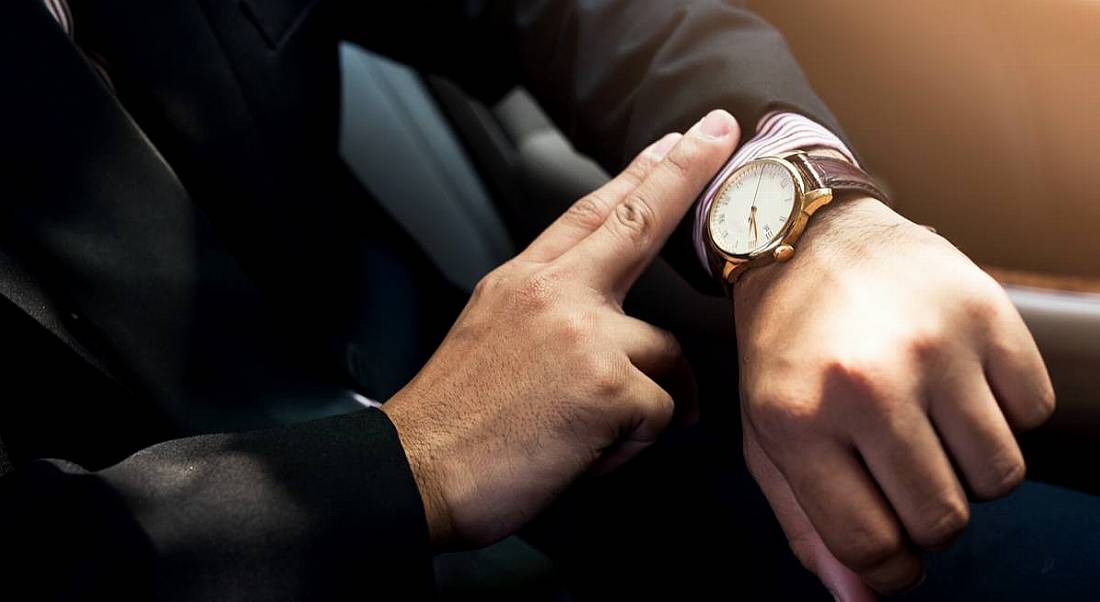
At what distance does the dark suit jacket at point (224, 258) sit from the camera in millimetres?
622

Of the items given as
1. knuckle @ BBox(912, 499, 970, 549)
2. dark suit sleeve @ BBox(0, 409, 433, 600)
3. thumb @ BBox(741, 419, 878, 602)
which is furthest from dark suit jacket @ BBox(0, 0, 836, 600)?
knuckle @ BBox(912, 499, 970, 549)

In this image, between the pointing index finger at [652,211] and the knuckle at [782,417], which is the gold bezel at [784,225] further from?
the knuckle at [782,417]

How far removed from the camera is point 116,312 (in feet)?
2.67

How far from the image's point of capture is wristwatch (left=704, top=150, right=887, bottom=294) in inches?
27.9

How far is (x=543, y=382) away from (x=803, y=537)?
0.22 metres

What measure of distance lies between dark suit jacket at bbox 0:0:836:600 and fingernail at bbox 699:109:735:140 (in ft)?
0.10

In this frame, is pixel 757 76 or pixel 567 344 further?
pixel 757 76

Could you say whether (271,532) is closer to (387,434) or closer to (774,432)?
(387,434)

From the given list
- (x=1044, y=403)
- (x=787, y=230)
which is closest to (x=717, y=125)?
(x=787, y=230)

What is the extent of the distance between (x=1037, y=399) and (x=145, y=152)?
78 cm

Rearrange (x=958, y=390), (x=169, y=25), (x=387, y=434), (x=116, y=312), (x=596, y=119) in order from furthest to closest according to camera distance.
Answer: (x=596, y=119) → (x=169, y=25) → (x=116, y=312) → (x=387, y=434) → (x=958, y=390)

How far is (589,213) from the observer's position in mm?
798

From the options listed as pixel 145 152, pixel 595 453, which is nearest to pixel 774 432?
pixel 595 453

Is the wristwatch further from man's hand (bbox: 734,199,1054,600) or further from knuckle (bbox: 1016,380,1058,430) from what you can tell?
knuckle (bbox: 1016,380,1058,430)
